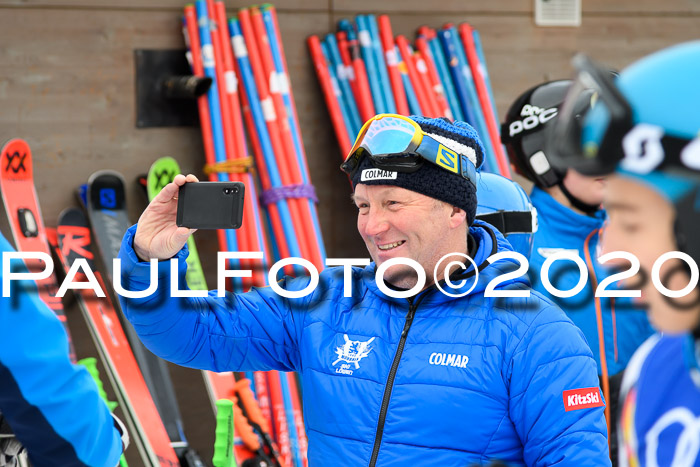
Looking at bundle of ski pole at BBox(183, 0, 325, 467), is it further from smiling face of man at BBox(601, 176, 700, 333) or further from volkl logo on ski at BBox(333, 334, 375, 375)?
smiling face of man at BBox(601, 176, 700, 333)

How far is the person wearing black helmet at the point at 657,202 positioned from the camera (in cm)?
65

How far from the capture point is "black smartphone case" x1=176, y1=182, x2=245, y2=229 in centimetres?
155

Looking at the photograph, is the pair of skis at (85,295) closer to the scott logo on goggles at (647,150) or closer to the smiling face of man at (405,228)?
the smiling face of man at (405,228)

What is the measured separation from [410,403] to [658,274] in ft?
2.90

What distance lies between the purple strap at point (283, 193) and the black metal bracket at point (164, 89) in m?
0.44

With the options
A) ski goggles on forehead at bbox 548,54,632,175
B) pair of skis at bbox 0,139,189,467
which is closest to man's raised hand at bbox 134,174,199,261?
ski goggles on forehead at bbox 548,54,632,175

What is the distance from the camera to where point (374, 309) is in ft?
5.37

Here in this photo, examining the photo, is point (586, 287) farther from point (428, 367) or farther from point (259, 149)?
point (259, 149)

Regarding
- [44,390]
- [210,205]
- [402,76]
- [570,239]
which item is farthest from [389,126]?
[402,76]

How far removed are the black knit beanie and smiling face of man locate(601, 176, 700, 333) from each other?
90 cm

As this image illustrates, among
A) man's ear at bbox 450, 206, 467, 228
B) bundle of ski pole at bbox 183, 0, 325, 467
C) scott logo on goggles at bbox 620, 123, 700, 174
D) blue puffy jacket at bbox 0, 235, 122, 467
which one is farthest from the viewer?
bundle of ski pole at bbox 183, 0, 325, 467

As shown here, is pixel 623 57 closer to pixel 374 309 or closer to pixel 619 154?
pixel 374 309

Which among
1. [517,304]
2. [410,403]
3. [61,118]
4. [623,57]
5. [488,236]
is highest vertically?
[623,57]

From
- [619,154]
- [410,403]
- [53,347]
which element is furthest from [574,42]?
[619,154]
